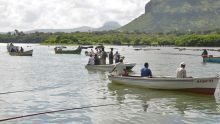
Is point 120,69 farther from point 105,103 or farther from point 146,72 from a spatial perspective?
point 105,103

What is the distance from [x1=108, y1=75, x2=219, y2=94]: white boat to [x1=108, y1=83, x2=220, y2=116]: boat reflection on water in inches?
13.7

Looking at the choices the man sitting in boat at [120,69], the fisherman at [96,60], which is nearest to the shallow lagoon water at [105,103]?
the man sitting in boat at [120,69]

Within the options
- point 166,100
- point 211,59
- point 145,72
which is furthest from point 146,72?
point 211,59

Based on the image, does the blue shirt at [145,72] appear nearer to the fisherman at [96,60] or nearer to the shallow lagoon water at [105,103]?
the shallow lagoon water at [105,103]

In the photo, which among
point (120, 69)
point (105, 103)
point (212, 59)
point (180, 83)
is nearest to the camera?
point (105, 103)

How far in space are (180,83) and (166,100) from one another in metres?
2.53

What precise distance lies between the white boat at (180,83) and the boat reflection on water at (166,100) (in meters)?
0.35

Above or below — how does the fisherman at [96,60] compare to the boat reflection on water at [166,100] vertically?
above

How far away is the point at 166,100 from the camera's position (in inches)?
1051

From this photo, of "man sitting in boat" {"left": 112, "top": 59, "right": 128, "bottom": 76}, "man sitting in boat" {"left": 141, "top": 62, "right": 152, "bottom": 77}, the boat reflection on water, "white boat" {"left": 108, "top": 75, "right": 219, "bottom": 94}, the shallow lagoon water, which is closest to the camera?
the shallow lagoon water

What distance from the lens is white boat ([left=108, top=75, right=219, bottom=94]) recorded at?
27625 mm

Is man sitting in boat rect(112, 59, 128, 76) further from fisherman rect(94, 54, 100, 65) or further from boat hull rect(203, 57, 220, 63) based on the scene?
boat hull rect(203, 57, 220, 63)

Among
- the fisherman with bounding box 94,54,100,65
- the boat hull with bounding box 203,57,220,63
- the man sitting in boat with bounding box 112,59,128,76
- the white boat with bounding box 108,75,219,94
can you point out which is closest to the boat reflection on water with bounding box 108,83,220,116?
the white boat with bounding box 108,75,219,94

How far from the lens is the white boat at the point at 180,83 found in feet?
90.6
